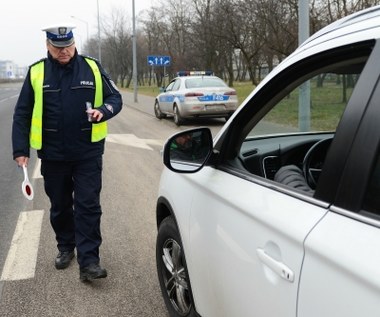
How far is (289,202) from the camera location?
170cm

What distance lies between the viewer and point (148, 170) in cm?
838

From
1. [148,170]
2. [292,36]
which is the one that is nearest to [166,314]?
[148,170]

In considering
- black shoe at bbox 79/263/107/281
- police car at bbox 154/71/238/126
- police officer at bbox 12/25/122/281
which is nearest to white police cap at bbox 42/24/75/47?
police officer at bbox 12/25/122/281

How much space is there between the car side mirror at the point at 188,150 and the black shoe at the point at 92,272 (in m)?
1.54

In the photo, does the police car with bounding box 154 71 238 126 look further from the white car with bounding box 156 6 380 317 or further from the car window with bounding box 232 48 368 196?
the white car with bounding box 156 6 380 317

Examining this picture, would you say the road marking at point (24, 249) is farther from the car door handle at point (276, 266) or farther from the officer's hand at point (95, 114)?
the car door handle at point (276, 266)

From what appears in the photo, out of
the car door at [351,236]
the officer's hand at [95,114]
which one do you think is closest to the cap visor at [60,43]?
the officer's hand at [95,114]

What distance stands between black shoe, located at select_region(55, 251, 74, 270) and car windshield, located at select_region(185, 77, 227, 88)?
11.2 metres

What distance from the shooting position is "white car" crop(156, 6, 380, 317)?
4.48 ft

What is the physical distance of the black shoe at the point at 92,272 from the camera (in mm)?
3658

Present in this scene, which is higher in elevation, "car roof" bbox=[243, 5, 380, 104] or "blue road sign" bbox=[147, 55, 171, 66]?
"blue road sign" bbox=[147, 55, 171, 66]

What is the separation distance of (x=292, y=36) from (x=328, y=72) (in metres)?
16.2

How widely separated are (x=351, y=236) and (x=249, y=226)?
0.54 meters

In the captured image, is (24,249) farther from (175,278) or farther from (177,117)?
(177,117)
